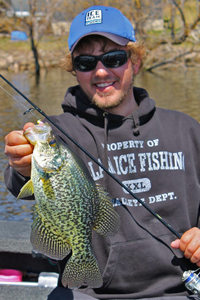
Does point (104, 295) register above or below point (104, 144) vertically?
below

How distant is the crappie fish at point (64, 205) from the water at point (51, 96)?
343 centimetres

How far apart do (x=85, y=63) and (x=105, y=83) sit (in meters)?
0.20

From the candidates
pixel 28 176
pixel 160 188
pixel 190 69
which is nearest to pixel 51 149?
pixel 28 176

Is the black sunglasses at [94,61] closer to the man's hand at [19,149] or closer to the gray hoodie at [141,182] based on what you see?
the gray hoodie at [141,182]

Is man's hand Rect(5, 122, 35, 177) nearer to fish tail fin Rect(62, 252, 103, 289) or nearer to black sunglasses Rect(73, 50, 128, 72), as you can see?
fish tail fin Rect(62, 252, 103, 289)

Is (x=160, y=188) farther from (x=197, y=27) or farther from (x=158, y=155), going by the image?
(x=197, y=27)

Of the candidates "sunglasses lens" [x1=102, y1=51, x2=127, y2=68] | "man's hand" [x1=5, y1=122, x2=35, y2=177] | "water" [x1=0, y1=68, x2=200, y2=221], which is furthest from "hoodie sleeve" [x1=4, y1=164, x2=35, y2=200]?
"water" [x1=0, y1=68, x2=200, y2=221]

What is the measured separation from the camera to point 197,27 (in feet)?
59.8

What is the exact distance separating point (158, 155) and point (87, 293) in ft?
3.33

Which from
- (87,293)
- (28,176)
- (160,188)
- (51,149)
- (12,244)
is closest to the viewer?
(51,149)

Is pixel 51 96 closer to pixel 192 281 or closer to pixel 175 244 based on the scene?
pixel 175 244

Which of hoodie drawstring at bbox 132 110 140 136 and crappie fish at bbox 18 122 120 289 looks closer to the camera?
crappie fish at bbox 18 122 120 289

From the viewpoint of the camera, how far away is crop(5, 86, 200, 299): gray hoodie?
8.15 ft

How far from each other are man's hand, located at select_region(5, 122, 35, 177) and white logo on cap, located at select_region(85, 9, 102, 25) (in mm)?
1236
